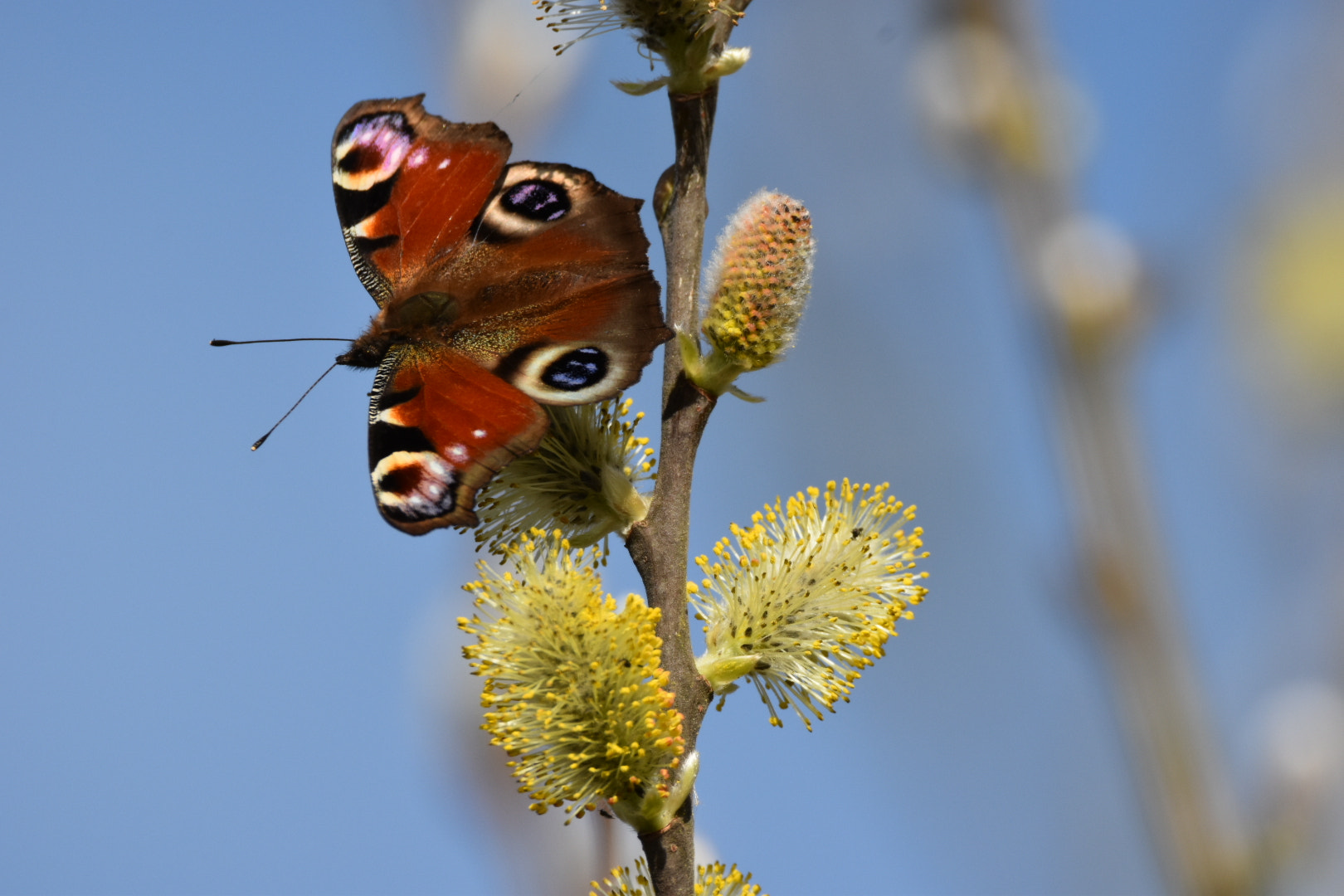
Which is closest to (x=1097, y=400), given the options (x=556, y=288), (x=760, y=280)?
(x=760, y=280)

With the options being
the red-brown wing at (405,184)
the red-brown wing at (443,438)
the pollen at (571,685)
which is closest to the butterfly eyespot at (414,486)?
the red-brown wing at (443,438)

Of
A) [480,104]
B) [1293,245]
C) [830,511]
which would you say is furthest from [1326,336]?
[480,104]

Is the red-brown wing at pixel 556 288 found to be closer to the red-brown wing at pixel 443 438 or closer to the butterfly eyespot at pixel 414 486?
the red-brown wing at pixel 443 438

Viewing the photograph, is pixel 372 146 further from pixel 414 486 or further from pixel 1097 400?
pixel 1097 400

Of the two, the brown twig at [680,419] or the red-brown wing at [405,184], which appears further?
the red-brown wing at [405,184]

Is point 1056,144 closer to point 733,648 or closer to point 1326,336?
point 1326,336
